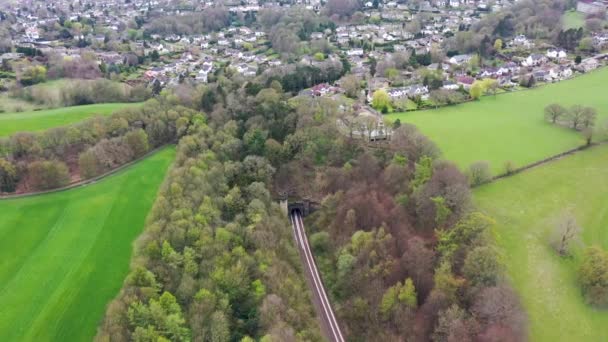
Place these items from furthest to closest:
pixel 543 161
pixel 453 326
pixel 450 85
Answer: pixel 450 85 → pixel 543 161 → pixel 453 326

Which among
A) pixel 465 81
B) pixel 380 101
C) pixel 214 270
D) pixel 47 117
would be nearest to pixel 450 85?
pixel 465 81

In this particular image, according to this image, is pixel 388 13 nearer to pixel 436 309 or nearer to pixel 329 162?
pixel 329 162

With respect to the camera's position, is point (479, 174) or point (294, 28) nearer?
point (479, 174)

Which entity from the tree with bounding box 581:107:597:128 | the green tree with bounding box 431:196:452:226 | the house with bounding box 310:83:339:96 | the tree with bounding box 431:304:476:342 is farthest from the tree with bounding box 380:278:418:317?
the house with bounding box 310:83:339:96

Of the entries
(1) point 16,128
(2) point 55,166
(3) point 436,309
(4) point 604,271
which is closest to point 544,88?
(4) point 604,271

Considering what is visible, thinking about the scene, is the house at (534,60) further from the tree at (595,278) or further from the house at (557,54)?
the tree at (595,278)

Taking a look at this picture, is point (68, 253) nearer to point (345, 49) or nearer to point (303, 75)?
point (303, 75)

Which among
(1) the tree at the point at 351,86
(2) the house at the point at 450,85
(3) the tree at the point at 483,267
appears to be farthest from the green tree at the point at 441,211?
(2) the house at the point at 450,85
